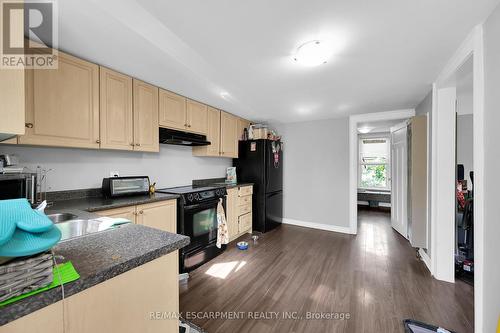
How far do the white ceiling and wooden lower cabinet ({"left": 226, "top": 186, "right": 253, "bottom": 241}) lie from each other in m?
1.63

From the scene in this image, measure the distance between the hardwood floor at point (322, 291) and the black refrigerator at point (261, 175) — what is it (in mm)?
738

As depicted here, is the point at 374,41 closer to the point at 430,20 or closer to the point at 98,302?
the point at 430,20

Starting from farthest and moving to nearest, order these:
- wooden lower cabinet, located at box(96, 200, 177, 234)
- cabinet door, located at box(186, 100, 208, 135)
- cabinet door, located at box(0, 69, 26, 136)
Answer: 1. cabinet door, located at box(186, 100, 208, 135)
2. wooden lower cabinet, located at box(96, 200, 177, 234)
3. cabinet door, located at box(0, 69, 26, 136)

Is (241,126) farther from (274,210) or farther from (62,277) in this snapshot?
(62,277)

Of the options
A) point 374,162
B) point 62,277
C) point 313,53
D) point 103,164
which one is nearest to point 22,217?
point 62,277

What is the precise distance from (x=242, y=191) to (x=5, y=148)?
8.64 ft

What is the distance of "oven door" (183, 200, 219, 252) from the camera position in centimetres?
236

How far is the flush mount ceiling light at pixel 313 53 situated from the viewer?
161 cm

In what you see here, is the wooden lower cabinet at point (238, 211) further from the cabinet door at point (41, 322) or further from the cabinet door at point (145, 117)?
the cabinet door at point (41, 322)

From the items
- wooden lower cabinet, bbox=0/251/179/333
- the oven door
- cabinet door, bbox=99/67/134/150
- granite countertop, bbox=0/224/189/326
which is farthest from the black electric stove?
wooden lower cabinet, bbox=0/251/179/333

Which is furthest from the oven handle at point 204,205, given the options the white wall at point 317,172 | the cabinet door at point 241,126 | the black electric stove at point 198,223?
the white wall at point 317,172

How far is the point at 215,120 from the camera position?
10.5 feet

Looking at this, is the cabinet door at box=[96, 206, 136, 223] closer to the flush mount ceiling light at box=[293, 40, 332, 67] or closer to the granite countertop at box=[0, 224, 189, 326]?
the granite countertop at box=[0, 224, 189, 326]

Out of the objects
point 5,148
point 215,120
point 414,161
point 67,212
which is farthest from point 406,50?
point 5,148
